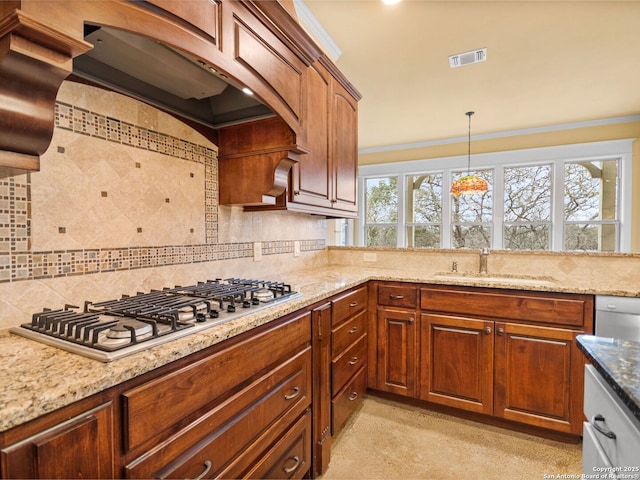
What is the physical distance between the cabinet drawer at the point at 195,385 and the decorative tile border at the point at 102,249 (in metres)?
0.67

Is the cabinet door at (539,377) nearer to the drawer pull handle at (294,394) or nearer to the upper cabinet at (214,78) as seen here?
the drawer pull handle at (294,394)

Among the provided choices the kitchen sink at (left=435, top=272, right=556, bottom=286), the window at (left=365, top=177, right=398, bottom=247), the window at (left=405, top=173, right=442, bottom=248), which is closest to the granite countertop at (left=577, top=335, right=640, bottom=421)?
the kitchen sink at (left=435, top=272, right=556, bottom=286)

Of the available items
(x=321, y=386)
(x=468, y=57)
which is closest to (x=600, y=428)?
(x=321, y=386)

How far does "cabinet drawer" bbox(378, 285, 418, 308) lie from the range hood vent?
4.51 feet

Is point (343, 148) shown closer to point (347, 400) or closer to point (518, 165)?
point (347, 400)

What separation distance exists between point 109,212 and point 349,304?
133 cm

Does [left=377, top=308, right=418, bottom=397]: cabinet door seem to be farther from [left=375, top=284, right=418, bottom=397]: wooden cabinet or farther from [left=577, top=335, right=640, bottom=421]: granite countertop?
[left=577, top=335, right=640, bottom=421]: granite countertop

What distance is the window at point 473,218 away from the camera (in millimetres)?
5402

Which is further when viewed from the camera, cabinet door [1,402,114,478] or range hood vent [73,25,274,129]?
range hood vent [73,25,274,129]

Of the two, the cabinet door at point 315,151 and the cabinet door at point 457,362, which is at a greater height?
the cabinet door at point 315,151

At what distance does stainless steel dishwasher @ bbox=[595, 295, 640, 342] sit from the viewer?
67.6 inches

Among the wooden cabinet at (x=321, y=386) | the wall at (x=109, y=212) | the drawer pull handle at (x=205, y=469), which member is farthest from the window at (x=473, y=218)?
the drawer pull handle at (x=205, y=469)

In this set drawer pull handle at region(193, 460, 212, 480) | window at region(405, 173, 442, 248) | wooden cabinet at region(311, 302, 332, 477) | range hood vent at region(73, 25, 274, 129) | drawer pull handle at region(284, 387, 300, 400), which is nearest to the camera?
drawer pull handle at region(193, 460, 212, 480)

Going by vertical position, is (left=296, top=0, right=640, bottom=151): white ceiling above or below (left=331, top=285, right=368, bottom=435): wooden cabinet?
above
